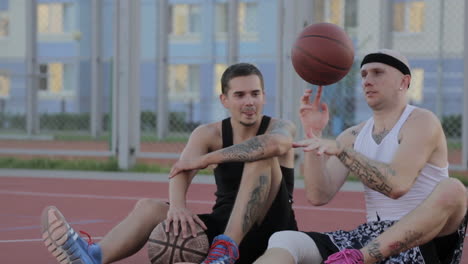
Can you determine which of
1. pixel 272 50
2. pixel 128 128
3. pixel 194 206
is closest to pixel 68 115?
pixel 272 50

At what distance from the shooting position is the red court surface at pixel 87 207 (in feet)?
16.8

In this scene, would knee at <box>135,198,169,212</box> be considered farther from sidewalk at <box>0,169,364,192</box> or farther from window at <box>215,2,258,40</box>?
window at <box>215,2,258,40</box>

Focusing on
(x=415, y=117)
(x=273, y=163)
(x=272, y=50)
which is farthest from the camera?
(x=272, y=50)

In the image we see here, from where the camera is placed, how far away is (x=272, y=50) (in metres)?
18.3

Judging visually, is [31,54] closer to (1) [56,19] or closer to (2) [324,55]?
(2) [324,55]

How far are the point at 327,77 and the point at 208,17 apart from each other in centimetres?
1841

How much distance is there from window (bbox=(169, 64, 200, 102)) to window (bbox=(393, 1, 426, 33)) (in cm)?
509

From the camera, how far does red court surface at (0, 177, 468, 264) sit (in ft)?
16.8

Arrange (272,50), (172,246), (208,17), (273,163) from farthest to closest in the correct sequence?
(208,17) < (272,50) < (273,163) < (172,246)

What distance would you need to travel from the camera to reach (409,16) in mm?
18047

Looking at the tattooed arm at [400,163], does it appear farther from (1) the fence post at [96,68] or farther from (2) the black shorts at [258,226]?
(1) the fence post at [96,68]

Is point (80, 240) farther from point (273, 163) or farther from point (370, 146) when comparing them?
point (370, 146)

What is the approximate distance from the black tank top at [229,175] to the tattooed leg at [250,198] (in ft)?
0.56

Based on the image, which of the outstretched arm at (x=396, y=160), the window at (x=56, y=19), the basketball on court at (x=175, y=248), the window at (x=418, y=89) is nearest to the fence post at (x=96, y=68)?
the window at (x=418, y=89)
